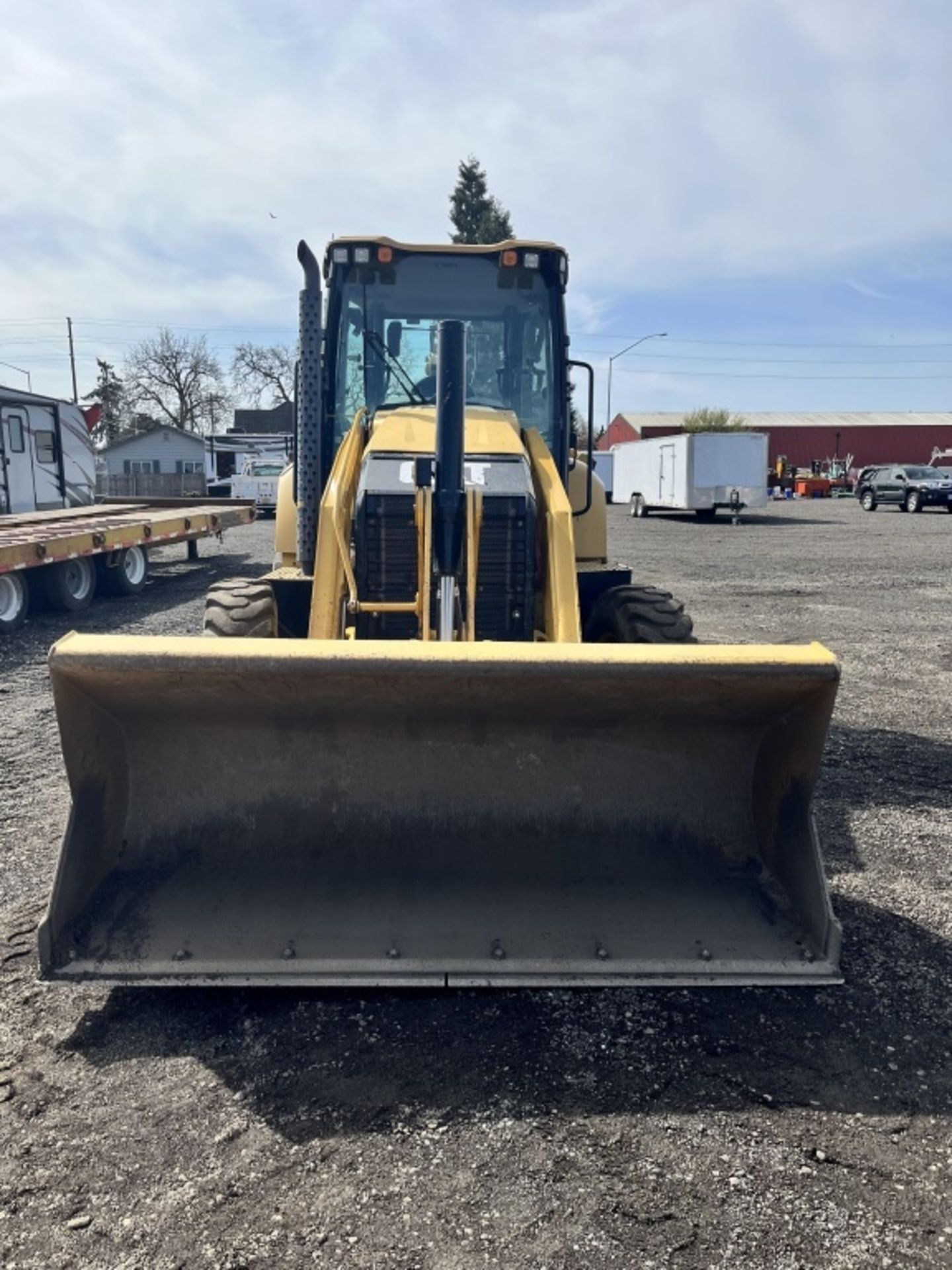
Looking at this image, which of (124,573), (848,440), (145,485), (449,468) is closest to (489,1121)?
(449,468)

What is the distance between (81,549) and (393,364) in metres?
6.97

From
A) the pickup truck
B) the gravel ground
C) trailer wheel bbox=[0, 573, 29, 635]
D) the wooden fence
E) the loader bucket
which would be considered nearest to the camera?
the gravel ground

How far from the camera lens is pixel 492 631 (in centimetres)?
466

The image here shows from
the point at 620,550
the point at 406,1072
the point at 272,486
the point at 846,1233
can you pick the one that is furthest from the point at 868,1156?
the point at 272,486

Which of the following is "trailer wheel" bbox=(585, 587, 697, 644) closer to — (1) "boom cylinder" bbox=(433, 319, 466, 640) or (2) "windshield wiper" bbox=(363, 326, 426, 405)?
(1) "boom cylinder" bbox=(433, 319, 466, 640)

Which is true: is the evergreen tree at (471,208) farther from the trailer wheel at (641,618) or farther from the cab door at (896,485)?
the trailer wheel at (641,618)

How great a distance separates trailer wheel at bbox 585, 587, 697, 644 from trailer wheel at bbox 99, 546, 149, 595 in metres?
8.97

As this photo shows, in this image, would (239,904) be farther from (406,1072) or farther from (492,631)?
(492,631)

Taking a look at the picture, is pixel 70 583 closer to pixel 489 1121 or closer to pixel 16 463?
pixel 16 463

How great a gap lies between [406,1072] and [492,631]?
2.23m

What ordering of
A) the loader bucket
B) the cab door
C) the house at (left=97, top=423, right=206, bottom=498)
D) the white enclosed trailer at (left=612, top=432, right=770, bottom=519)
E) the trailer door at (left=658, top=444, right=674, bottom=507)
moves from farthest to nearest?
the house at (left=97, top=423, right=206, bottom=498)
the cab door
the trailer door at (left=658, top=444, right=674, bottom=507)
the white enclosed trailer at (left=612, top=432, right=770, bottom=519)
the loader bucket

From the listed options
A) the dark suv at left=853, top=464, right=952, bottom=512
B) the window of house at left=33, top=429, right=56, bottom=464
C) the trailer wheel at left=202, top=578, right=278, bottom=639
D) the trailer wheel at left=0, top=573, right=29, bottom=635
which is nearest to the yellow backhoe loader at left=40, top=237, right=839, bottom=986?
the trailer wheel at left=202, top=578, right=278, bottom=639

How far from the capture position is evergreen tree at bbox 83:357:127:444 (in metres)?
67.6

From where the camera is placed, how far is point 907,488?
3300cm
